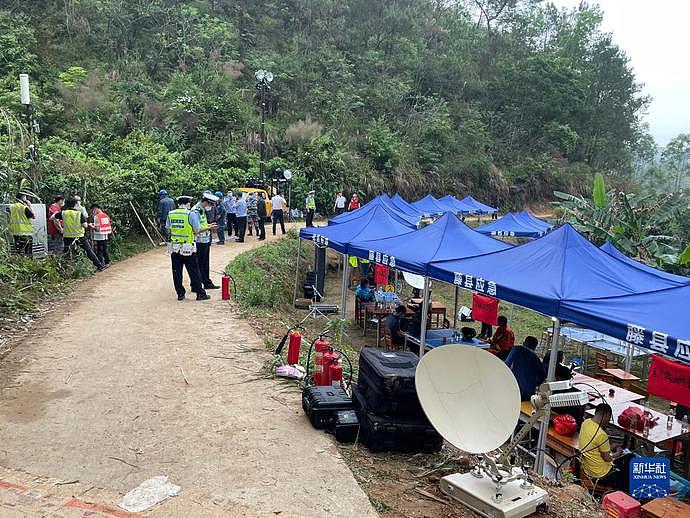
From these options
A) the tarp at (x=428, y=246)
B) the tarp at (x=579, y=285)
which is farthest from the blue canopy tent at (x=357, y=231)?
the tarp at (x=579, y=285)

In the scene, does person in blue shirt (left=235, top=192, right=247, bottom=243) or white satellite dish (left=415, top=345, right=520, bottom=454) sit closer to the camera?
white satellite dish (left=415, top=345, right=520, bottom=454)

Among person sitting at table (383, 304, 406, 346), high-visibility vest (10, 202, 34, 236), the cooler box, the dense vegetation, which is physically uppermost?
the dense vegetation

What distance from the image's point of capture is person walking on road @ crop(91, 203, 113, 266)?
12609 millimetres

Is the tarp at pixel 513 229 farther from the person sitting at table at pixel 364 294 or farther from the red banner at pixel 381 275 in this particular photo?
the person sitting at table at pixel 364 294

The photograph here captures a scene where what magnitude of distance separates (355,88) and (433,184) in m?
8.28

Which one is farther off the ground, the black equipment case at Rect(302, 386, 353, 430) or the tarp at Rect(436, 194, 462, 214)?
the tarp at Rect(436, 194, 462, 214)

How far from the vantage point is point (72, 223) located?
11.5 meters

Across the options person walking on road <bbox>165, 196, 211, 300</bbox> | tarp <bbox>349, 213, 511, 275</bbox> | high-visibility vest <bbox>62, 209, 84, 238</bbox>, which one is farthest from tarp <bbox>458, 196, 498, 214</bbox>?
high-visibility vest <bbox>62, 209, 84, 238</bbox>

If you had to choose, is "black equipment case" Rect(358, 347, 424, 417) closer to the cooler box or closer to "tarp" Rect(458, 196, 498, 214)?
the cooler box

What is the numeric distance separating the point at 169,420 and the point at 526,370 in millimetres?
4535

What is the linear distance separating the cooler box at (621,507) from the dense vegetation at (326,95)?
41.3ft

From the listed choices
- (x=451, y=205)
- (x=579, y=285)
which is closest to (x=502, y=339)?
(x=579, y=285)

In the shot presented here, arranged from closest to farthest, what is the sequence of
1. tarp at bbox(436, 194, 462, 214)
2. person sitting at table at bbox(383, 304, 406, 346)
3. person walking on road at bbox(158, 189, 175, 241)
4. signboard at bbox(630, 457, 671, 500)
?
signboard at bbox(630, 457, 671, 500) → person sitting at table at bbox(383, 304, 406, 346) → person walking on road at bbox(158, 189, 175, 241) → tarp at bbox(436, 194, 462, 214)

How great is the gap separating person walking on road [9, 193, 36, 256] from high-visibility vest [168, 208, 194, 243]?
10.6 ft
